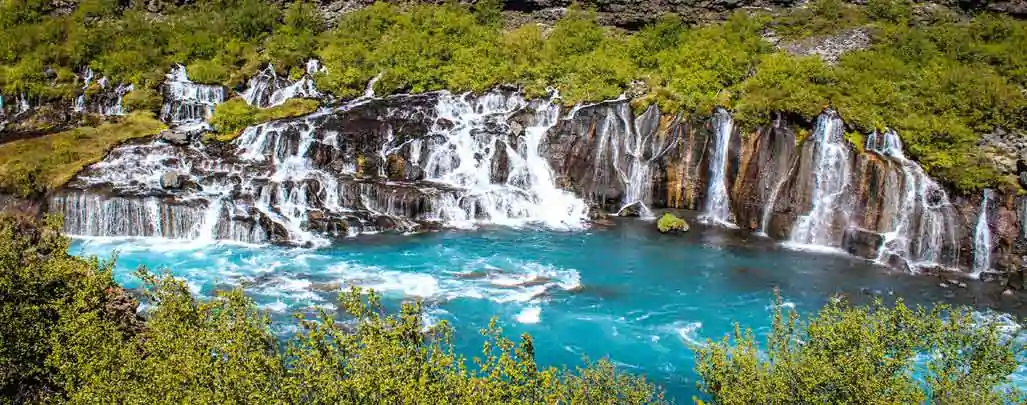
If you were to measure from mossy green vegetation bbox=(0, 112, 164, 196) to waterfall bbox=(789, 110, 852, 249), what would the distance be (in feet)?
126

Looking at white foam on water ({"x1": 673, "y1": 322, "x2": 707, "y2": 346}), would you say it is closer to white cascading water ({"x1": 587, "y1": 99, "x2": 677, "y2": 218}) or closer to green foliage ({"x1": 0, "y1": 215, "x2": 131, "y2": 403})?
white cascading water ({"x1": 587, "y1": 99, "x2": 677, "y2": 218})

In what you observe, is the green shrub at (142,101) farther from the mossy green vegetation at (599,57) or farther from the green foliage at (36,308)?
the green foliage at (36,308)

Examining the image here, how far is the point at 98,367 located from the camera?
14867mm

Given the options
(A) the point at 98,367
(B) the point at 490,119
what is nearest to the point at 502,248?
(B) the point at 490,119

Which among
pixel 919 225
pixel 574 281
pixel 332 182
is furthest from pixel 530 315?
pixel 919 225

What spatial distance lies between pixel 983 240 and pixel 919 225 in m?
2.68

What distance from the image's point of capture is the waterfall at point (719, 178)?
41.3m

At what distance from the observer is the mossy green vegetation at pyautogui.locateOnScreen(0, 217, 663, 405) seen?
13.5m

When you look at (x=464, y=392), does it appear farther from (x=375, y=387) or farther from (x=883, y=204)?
(x=883, y=204)

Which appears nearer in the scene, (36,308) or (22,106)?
(36,308)

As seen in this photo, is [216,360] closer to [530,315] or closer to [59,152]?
[530,315]

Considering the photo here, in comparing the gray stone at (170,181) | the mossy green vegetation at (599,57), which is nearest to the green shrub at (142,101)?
the mossy green vegetation at (599,57)

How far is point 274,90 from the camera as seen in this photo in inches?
2071

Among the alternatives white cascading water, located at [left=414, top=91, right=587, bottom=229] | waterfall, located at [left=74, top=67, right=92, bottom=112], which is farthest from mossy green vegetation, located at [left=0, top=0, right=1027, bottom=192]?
white cascading water, located at [left=414, top=91, right=587, bottom=229]
